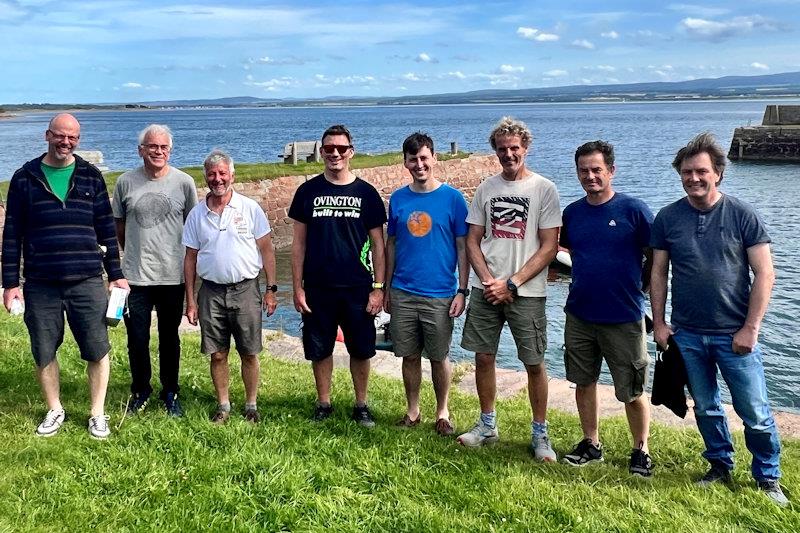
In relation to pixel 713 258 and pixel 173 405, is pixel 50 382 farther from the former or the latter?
pixel 713 258

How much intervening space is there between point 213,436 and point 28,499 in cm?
110

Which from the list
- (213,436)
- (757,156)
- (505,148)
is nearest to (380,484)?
(213,436)

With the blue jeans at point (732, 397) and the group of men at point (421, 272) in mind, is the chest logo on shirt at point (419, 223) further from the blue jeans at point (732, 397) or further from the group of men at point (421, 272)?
the blue jeans at point (732, 397)

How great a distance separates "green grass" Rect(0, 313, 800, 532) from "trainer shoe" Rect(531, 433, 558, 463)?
101 mm

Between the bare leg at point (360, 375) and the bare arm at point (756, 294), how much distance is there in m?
2.42

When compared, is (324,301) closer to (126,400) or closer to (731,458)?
(126,400)

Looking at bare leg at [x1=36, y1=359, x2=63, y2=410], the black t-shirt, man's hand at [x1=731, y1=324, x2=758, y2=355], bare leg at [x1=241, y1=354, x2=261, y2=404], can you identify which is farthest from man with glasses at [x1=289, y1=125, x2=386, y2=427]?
man's hand at [x1=731, y1=324, x2=758, y2=355]

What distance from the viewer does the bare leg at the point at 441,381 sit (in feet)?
15.7

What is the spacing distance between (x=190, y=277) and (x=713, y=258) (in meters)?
3.34

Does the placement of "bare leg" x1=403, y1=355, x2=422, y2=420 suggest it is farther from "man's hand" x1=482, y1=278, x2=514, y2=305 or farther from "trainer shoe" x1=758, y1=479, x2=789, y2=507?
"trainer shoe" x1=758, y1=479, x2=789, y2=507

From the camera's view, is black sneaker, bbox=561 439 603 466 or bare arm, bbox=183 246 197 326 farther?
bare arm, bbox=183 246 197 326

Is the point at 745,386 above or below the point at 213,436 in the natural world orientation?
above

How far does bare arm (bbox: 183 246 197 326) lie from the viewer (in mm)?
4645

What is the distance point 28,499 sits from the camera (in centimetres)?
364
